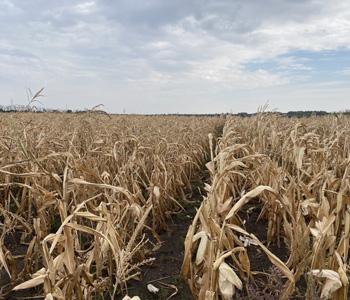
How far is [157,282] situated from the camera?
2.52 metres

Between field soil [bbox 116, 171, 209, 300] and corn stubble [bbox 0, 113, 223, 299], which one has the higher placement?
corn stubble [bbox 0, 113, 223, 299]

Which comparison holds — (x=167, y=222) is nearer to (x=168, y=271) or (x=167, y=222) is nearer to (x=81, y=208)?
(x=168, y=271)

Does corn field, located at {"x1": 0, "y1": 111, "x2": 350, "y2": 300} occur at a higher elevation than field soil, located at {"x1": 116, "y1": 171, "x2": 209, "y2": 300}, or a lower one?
higher

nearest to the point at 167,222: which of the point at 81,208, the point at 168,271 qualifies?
the point at 168,271

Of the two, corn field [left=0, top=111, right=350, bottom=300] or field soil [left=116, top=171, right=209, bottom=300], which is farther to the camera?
field soil [left=116, top=171, right=209, bottom=300]

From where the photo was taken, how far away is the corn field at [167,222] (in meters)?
1.78

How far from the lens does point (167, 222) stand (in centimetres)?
364

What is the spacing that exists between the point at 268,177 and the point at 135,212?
1.33 metres

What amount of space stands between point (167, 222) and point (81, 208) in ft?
4.07

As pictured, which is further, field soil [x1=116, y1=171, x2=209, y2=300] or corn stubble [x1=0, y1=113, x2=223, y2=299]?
field soil [x1=116, y1=171, x2=209, y2=300]

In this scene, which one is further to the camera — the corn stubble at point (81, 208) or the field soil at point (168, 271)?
the field soil at point (168, 271)

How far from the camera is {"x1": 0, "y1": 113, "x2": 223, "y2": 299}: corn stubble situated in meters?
1.84

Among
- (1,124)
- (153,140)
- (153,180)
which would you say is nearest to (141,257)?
(153,180)

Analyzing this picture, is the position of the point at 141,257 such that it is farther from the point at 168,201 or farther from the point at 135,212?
the point at 168,201
